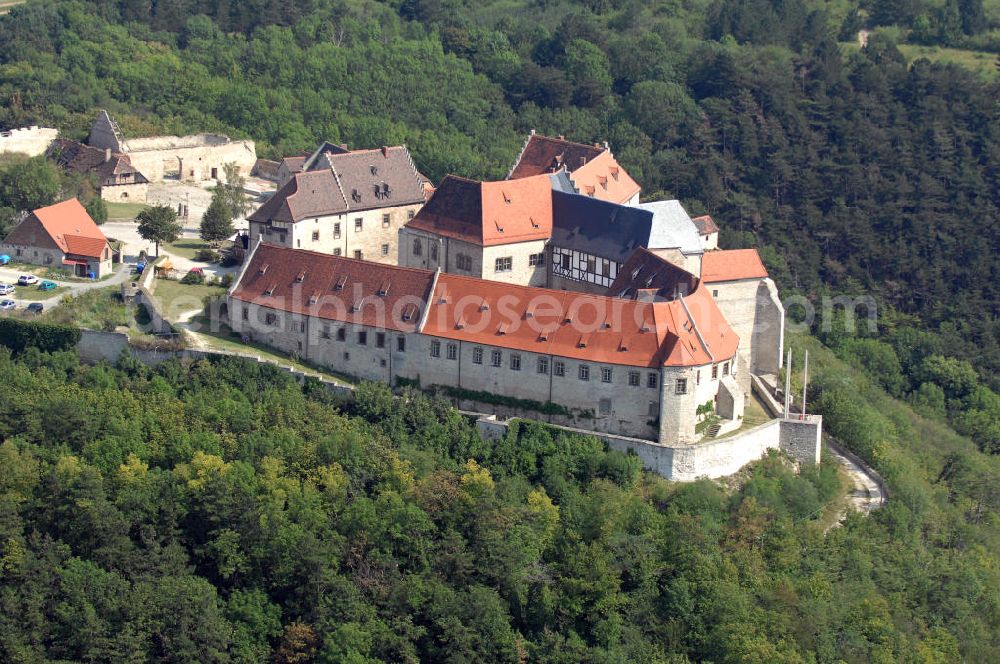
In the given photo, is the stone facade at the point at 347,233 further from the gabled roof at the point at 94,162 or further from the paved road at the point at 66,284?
the gabled roof at the point at 94,162

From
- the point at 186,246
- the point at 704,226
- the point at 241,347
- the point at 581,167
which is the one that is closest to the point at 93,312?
the point at 241,347

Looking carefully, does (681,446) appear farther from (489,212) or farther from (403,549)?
(489,212)

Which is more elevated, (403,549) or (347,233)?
(347,233)

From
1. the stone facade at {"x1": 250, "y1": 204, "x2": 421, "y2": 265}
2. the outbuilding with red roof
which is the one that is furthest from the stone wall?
the stone facade at {"x1": 250, "y1": 204, "x2": 421, "y2": 265}

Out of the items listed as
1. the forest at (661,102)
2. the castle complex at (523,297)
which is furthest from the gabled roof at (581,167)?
the forest at (661,102)

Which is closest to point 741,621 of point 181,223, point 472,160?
point 181,223

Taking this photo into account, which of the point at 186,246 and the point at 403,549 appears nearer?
the point at 403,549
